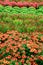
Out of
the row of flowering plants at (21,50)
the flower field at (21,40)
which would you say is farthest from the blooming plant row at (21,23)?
the row of flowering plants at (21,50)

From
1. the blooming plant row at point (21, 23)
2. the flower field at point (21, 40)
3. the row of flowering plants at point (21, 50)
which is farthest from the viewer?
the blooming plant row at point (21, 23)

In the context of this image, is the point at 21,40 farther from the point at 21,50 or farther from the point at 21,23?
the point at 21,23

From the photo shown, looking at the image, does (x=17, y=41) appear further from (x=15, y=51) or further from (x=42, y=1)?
(x=42, y=1)

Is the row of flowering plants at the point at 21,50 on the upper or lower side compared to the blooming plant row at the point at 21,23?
Result: upper

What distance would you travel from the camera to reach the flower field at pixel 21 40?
6566 mm

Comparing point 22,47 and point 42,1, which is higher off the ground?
point 22,47

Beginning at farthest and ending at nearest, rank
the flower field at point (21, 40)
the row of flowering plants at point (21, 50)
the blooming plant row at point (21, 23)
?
the blooming plant row at point (21, 23) → the flower field at point (21, 40) → the row of flowering plants at point (21, 50)

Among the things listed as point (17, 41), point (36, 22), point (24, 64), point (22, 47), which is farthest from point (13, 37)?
point (36, 22)

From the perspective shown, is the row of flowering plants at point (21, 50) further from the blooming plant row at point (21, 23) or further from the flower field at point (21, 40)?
the blooming plant row at point (21, 23)

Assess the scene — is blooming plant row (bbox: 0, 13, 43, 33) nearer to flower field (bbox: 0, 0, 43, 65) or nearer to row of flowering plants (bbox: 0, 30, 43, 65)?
flower field (bbox: 0, 0, 43, 65)

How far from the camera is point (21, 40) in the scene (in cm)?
736

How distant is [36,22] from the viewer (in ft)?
30.8

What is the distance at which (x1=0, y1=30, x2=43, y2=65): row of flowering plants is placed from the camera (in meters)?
6.45

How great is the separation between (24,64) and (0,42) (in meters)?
1.30
